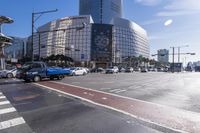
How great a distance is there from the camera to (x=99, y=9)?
146 meters

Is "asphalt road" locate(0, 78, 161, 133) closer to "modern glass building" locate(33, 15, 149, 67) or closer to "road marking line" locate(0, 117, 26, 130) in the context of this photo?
"road marking line" locate(0, 117, 26, 130)

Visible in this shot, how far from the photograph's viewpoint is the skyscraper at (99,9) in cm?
14525

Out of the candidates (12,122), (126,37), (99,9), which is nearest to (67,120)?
(12,122)

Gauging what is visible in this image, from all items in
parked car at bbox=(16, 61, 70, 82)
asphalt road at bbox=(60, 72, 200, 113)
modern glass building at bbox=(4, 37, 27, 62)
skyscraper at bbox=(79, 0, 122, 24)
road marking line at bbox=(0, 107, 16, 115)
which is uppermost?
skyscraper at bbox=(79, 0, 122, 24)

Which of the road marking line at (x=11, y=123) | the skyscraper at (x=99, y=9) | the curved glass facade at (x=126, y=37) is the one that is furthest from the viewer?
the curved glass facade at (x=126, y=37)

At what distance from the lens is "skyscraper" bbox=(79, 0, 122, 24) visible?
477 ft

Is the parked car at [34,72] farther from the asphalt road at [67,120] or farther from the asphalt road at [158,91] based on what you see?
the asphalt road at [67,120]

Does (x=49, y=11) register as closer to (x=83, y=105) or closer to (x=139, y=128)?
(x=83, y=105)

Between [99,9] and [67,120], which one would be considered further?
[99,9]

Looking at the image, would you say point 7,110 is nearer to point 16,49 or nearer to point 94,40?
point 16,49

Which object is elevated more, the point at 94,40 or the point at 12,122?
the point at 94,40

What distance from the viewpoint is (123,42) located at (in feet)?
507

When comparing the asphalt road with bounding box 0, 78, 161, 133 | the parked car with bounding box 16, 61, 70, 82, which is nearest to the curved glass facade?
the parked car with bounding box 16, 61, 70, 82

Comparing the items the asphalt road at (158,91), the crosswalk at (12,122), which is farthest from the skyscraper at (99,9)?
the crosswalk at (12,122)
